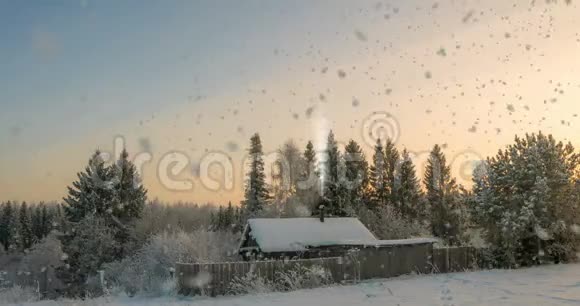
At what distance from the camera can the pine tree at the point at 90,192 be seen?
5494 centimetres

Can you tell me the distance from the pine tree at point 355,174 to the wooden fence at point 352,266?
97.0 feet

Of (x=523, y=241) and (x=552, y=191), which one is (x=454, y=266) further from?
(x=552, y=191)

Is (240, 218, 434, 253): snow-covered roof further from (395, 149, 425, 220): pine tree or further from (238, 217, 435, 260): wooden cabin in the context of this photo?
(395, 149, 425, 220): pine tree

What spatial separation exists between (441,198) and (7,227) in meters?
82.5

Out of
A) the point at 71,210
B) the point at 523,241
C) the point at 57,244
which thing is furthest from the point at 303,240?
the point at 57,244

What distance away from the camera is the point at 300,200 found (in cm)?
6203

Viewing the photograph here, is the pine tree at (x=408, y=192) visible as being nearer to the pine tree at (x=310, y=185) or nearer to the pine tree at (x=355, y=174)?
the pine tree at (x=355, y=174)

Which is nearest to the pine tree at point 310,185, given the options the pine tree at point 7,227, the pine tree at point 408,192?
the pine tree at point 408,192

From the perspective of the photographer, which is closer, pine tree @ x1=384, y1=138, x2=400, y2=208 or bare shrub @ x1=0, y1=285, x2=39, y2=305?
bare shrub @ x1=0, y1=285, x2=39, y2=305

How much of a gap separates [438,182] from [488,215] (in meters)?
34.3

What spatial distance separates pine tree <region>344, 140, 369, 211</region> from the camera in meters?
64.3

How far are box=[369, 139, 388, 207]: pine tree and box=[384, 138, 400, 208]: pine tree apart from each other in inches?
15.8

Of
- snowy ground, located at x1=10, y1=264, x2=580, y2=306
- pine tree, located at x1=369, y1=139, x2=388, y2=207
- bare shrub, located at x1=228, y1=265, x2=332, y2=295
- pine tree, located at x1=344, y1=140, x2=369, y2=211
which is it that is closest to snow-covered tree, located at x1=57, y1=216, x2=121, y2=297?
pine tree, located at x1=344, y1=140, x2=369, y2=211

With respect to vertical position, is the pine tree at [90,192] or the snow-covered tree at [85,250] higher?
the pine tree at [90,192]
